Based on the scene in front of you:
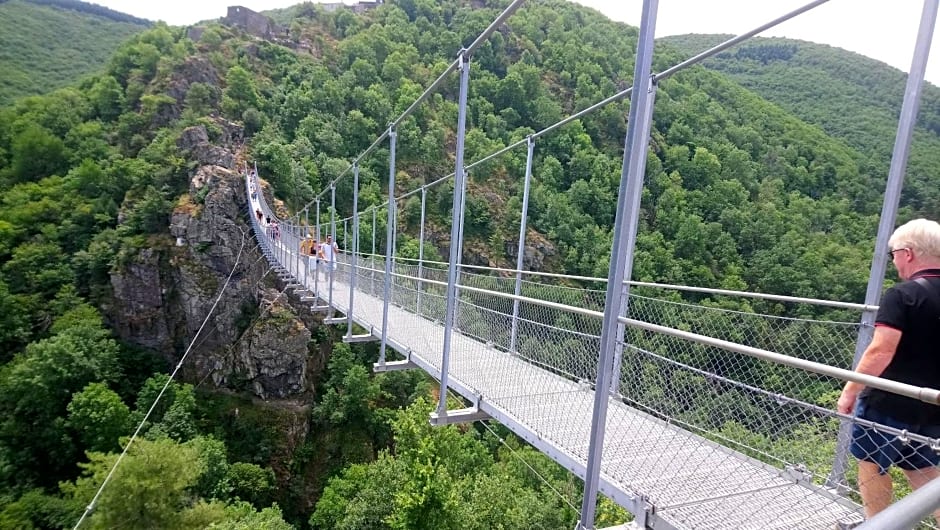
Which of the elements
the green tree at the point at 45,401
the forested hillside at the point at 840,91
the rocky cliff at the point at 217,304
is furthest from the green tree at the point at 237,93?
the forested hillside at the point at 840,91

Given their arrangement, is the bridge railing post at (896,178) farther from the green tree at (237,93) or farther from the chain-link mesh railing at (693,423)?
the green tree at (237,93)

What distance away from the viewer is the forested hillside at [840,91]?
406 inches

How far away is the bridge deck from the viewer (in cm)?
154

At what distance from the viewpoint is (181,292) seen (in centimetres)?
1972

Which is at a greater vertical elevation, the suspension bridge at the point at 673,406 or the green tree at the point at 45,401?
the suspension bridge at the point at 673,406

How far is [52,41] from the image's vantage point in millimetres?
49969

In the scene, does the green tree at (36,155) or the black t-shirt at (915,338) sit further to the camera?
the green tree at (36,155)

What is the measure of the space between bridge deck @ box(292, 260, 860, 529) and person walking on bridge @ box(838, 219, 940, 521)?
1.18 feet

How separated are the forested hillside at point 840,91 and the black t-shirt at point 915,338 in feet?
24.9

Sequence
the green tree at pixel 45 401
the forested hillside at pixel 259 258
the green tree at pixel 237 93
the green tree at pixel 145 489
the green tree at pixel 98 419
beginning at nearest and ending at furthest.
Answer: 1. the green tree at pixel 145 489
2. the forested hillside at pixel 259 258
3. the green tree at pixel 98 419
4. the green tree at pixel 45 401
5. the green tree at pixel 237 93

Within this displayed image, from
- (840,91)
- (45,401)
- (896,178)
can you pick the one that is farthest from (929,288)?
(840,91)

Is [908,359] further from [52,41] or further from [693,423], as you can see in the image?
[52,41]

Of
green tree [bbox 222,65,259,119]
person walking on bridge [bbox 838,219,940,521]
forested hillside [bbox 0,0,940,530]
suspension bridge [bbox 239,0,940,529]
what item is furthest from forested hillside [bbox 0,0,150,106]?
person walking on bridge [bbox 838,219,940,521]

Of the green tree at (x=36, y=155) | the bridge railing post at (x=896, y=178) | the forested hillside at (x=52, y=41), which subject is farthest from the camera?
the forested hillside at (x=52, y=41)
